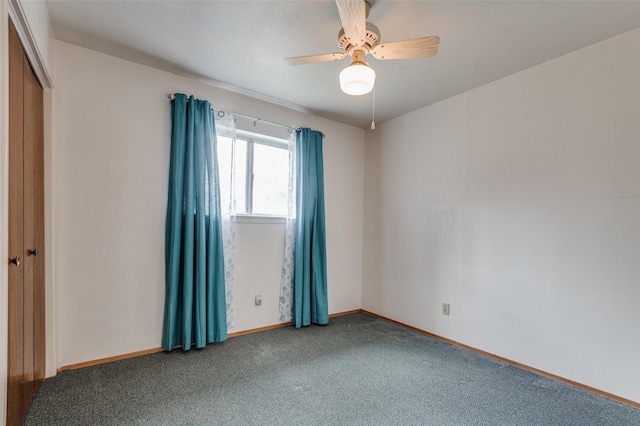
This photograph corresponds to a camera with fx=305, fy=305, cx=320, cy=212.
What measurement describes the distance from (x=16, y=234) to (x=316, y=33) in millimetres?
2050

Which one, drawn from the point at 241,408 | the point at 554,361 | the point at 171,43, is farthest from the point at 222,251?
the point at 554,361

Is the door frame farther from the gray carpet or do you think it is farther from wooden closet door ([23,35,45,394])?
the gray carpet

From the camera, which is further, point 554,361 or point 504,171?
point 504,171

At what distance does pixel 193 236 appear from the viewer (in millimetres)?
2604

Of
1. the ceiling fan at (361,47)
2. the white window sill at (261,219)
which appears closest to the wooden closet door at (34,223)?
the white window sill at (261,219)

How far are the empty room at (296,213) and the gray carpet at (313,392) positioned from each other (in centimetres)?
2

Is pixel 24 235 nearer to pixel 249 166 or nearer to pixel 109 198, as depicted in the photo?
pixel 109 198

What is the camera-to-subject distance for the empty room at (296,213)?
1.78m

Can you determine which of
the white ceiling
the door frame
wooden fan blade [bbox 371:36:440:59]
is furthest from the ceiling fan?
the door frame

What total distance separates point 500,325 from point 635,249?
1.08m

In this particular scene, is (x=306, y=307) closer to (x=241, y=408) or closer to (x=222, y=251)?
(x=222, y=251)

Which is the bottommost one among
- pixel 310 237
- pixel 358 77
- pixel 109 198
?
pixel 310 237

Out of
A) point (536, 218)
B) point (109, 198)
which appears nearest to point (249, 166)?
point (109, 198)

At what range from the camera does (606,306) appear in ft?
6.70
